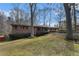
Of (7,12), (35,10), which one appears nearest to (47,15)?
(35,10)

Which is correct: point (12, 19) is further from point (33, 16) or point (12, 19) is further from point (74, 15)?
point (74, 15)

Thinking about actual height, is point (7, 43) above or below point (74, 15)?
below

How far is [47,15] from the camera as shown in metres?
6.37

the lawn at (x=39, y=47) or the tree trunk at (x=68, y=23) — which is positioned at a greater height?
the tree trunk at (x=68, y=23)

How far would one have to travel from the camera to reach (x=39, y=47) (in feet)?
20.9

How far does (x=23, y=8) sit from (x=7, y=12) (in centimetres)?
25

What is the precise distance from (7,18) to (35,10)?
448mm

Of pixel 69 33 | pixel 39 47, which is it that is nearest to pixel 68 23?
pixel 69 33

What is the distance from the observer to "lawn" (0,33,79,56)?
6.34 m

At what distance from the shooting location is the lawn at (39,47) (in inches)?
250

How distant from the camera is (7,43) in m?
6.38

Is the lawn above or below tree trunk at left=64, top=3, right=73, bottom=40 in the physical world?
below

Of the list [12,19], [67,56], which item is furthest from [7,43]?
[67,56]

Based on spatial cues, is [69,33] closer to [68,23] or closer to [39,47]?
[68,23]
